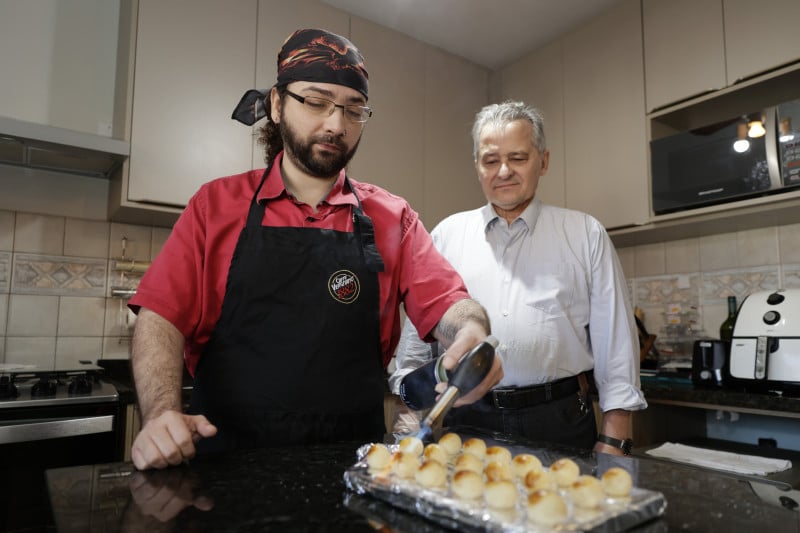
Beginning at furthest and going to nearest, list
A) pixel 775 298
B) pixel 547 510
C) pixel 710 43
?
pixel 710 43 < pixel 775 298 < pixel 547 510

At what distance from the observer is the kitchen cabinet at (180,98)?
6.96 feet

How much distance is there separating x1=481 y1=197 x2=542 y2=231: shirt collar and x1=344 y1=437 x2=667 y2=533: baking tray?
1.08 m

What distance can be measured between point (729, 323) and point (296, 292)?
194 centimetres

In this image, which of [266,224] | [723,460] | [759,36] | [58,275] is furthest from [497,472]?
[58,275]

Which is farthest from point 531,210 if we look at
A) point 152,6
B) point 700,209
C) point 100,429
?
point 152,6

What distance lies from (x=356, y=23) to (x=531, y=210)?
160cm

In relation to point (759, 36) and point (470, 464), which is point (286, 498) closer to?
point (470, 464)

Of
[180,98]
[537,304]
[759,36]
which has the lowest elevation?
[537,304]

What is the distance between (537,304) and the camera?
4.77ft

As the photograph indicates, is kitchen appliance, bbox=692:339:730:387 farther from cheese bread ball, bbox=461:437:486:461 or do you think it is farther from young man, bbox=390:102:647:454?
cheese bread ball, bbox=461:437:486:461

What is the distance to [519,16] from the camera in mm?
2654

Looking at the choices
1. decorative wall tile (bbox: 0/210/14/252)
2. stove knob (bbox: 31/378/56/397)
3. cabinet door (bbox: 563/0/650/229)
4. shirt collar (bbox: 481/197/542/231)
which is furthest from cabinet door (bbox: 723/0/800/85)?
decorative wall tile (bbox: 0/210/14/252)

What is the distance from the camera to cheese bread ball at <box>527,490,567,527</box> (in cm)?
47

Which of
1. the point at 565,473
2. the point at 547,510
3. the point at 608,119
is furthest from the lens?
the point at 608,119
